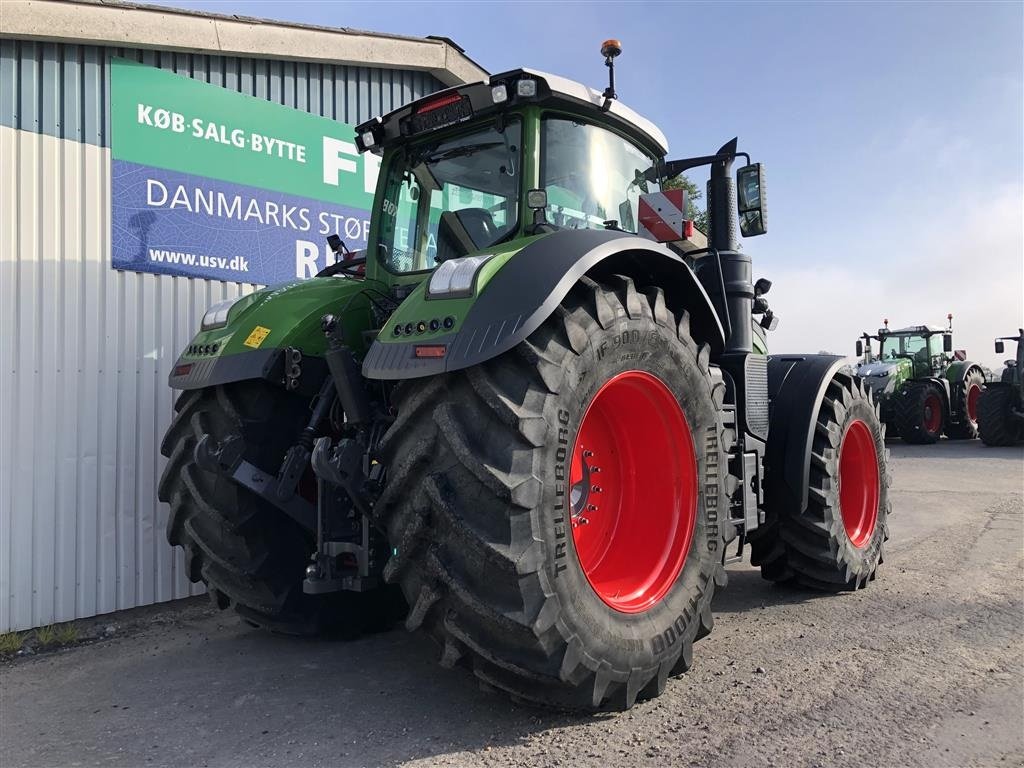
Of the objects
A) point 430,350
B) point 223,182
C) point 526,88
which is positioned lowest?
point 430,350

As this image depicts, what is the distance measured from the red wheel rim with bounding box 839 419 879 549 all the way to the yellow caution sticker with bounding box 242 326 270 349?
3.64 metres

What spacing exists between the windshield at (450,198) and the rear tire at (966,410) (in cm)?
1688

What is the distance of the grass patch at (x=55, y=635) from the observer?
4.04 metres

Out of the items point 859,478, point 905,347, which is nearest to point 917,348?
point 905,347

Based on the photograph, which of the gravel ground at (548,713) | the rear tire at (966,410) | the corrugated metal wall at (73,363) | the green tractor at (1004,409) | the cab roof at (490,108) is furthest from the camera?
the rear tire at (966,410)

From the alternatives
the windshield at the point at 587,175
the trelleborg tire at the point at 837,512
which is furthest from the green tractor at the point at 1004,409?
the windshield at the point at 587,175

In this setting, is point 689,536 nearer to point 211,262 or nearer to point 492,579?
point 492,579

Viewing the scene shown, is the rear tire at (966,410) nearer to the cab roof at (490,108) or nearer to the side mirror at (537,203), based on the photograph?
the cab roof at (490,108)

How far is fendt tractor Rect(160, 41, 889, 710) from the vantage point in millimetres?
2363

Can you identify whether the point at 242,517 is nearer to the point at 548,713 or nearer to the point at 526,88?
the point at 548,713

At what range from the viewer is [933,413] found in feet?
55.3

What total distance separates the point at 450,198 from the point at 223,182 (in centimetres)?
224

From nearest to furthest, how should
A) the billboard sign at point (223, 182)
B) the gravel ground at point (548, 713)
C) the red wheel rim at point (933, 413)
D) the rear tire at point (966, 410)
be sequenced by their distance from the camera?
1. the gravel ground at point (548, 713)
2. the billboard sign at point (223, 182)
3. the red wheel rim at point (933, 413)
4. the rear tire at point (966, 410)

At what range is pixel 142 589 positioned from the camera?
4.58 metres
